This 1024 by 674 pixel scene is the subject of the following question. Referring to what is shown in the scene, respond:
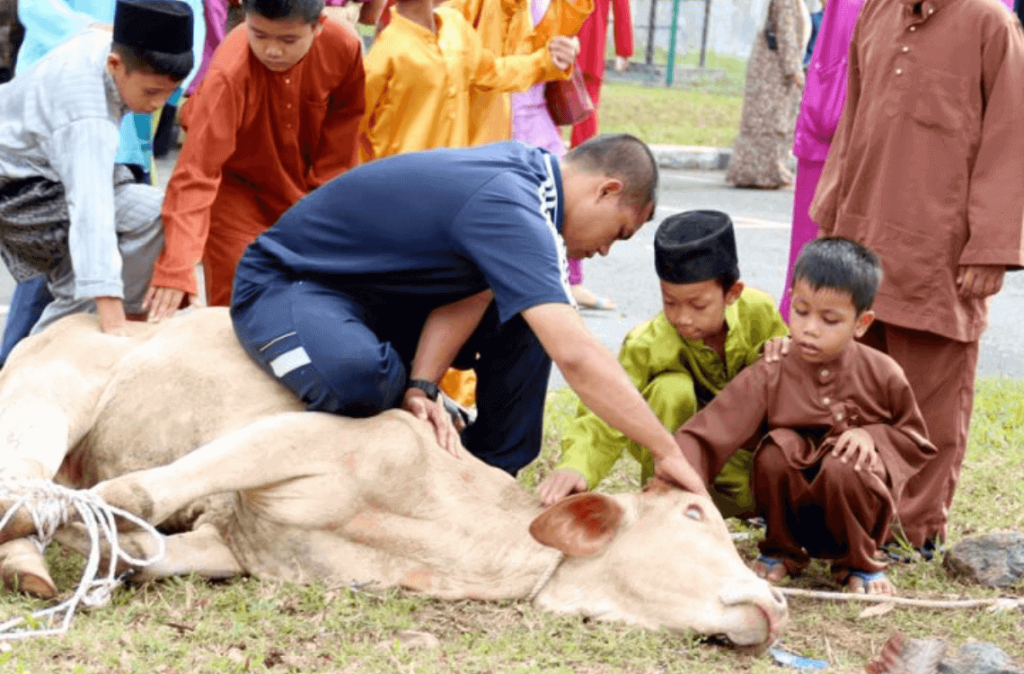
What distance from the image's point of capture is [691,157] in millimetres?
16531

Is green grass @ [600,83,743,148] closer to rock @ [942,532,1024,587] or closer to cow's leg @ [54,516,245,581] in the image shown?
rock @ [942,532,1024,587]

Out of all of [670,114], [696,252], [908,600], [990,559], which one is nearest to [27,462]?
[696,252]

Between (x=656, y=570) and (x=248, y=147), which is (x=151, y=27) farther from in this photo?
(x=656, y=570)

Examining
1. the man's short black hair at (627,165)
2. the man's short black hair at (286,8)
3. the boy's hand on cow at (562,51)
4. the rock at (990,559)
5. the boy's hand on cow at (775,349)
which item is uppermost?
the man's short black hair at (286,8)

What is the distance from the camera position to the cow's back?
4.72m

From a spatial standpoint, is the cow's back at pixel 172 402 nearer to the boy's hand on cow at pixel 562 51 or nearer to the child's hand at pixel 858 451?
the child's hand at pixel 858 451

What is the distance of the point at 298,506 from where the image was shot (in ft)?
14.3

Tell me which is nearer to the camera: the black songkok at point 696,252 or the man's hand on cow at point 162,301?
the black songkok at point 696,252

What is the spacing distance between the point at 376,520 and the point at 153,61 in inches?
63.0

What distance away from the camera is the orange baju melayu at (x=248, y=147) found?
536cm

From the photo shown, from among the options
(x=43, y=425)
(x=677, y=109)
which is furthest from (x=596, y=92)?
(x=677, y=109)

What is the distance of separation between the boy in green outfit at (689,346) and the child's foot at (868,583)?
16.3 inches

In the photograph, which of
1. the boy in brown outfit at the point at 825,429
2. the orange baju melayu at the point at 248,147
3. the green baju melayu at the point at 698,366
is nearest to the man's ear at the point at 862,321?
the boy in brown outfit at the point at 825,429

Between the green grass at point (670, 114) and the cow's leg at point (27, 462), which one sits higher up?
the cow's leg at point (27, 462)
